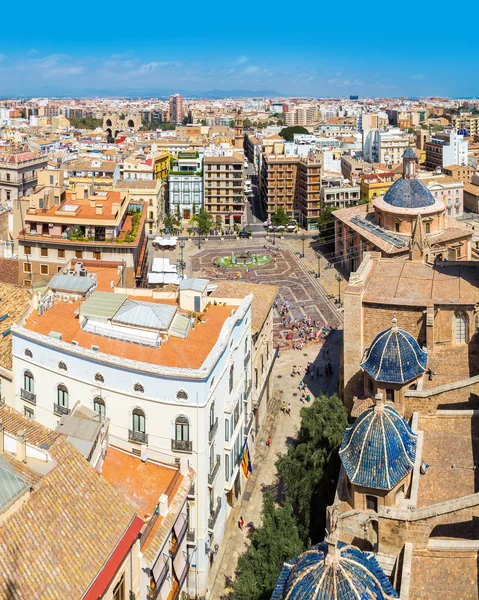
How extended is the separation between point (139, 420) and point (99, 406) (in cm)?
179

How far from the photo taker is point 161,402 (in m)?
25.3

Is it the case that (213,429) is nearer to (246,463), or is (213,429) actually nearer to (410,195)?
(246,463)

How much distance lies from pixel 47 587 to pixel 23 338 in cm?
1507

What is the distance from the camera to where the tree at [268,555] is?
22.0m

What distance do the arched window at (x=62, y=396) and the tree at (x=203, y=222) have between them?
219 ft

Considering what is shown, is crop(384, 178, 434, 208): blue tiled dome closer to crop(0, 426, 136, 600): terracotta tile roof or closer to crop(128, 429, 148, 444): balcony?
crop(128, 429, 148, 444): balcony

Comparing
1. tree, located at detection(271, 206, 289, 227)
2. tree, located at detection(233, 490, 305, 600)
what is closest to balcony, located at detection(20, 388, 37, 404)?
tree, located at detection(233, 490, 305, 600)

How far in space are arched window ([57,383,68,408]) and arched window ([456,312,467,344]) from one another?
1959 cm

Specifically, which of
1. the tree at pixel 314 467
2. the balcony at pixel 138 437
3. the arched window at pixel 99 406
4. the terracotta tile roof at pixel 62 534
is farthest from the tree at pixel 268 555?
the arched window at pixel 99 406

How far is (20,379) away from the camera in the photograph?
1161 inches

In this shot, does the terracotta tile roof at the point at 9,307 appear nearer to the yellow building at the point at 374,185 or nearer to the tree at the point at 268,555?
the tree at the point at 268,555

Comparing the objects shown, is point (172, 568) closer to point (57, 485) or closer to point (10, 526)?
point (57, 485)

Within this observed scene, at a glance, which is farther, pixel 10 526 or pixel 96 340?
pixel 96 340

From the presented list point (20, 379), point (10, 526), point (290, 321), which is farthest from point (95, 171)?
point (10, 526)
